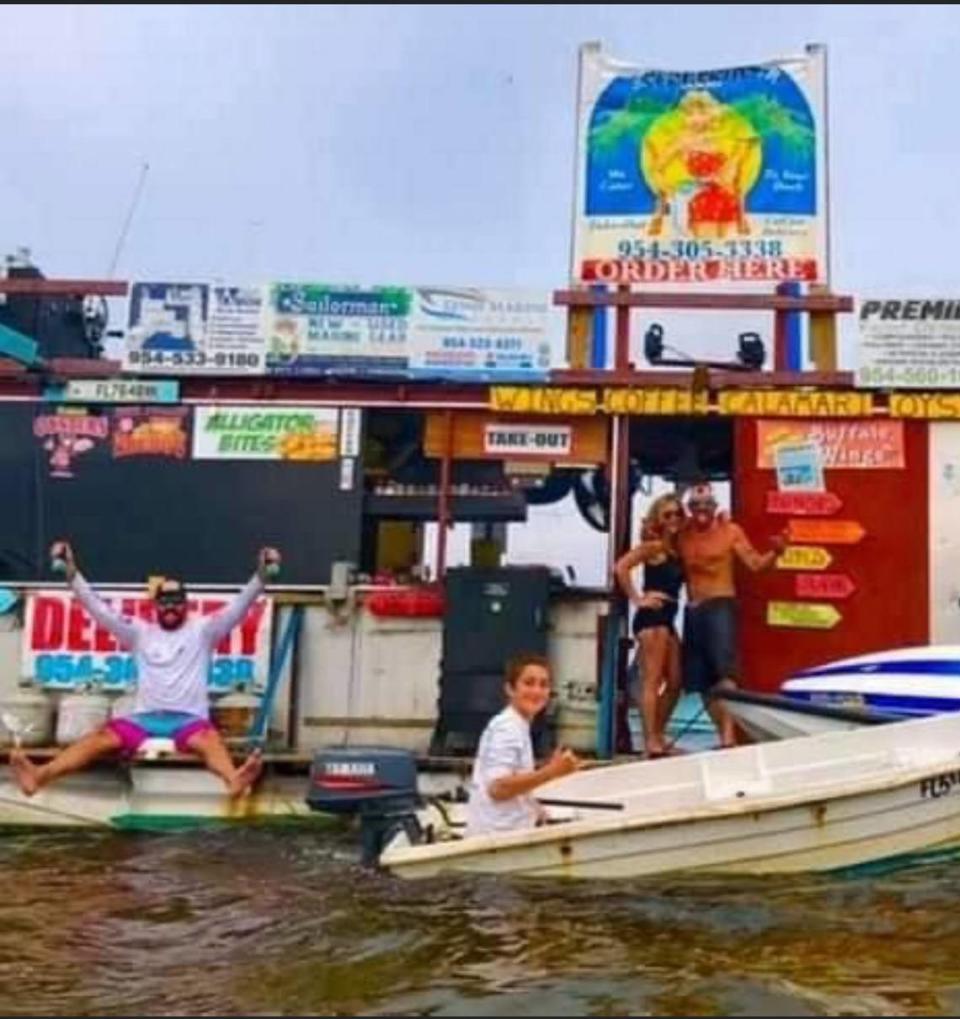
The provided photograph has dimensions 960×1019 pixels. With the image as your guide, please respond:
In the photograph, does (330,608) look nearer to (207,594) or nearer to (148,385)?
(207,594)

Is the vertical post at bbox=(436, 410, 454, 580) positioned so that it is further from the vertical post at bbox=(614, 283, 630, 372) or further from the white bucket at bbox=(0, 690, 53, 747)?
the white bucket at bbox=(0, 690, 53, 747)

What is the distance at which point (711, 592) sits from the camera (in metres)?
10.8

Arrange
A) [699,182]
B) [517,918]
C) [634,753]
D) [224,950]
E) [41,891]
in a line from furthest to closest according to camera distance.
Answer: [699,182] → [634,753] → [41,891] → [517,918] → [224,950]

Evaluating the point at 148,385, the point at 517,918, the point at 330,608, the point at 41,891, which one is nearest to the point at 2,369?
the point at 148,385

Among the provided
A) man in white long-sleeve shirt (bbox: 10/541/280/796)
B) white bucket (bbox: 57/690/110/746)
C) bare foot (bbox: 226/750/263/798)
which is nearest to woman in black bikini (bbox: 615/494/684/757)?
man in white long-sleeve shirt (bbox: 10/541/280/796)

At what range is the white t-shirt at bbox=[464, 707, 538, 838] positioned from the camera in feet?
26.0

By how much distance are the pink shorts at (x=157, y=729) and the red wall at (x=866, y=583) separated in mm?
4109

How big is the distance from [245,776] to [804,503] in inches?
181

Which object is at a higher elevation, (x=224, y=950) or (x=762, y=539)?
(x=762, y=539)

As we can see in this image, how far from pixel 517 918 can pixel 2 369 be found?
6619 millimetres

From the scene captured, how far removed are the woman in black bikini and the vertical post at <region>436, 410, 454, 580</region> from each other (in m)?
1.38

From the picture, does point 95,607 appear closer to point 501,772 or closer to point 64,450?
point 64,450

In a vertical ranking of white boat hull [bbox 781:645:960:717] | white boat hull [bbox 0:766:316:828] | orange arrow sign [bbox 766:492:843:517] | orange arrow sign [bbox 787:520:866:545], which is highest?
orange arrow sign [bbox 766:492:843:517]

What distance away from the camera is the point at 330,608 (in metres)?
11.2
